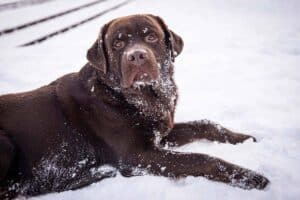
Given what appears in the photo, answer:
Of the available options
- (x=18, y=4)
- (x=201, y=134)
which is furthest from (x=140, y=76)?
(x=18, y=4)

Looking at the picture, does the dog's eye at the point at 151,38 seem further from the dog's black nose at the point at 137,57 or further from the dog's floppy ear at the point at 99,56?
the dog's floppy ear at the point at 99,56

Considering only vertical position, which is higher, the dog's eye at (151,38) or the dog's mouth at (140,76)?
the dog's eye at (151,38)

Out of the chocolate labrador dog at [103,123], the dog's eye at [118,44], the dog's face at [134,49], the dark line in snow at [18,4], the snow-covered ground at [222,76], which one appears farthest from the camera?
the dark line in snow at [18,4]

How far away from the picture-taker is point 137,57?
3.50 m

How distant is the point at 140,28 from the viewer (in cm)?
375

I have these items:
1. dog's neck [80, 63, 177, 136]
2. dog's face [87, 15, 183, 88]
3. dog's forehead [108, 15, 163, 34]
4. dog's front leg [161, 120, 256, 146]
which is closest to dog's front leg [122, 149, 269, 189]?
dog's neck [80, 63, 177, 136]

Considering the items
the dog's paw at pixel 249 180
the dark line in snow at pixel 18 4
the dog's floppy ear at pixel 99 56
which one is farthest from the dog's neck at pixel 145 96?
the dark line in snow at pixel 18 4

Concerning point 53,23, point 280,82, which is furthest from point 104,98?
point 53,23

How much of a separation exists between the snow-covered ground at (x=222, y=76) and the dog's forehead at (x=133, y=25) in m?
1.28

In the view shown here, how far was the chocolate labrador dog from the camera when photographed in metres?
3.44

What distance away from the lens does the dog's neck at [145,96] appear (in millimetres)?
3609

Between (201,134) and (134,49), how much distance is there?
1.18 metres

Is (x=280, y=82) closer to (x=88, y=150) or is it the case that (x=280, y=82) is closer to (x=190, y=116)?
(x=190, y=116)

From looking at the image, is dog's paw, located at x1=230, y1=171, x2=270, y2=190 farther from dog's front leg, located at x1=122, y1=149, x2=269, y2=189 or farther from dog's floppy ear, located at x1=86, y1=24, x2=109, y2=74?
dog's floppy ear, located at x1=86, y1=24, x2=109, y2=74
